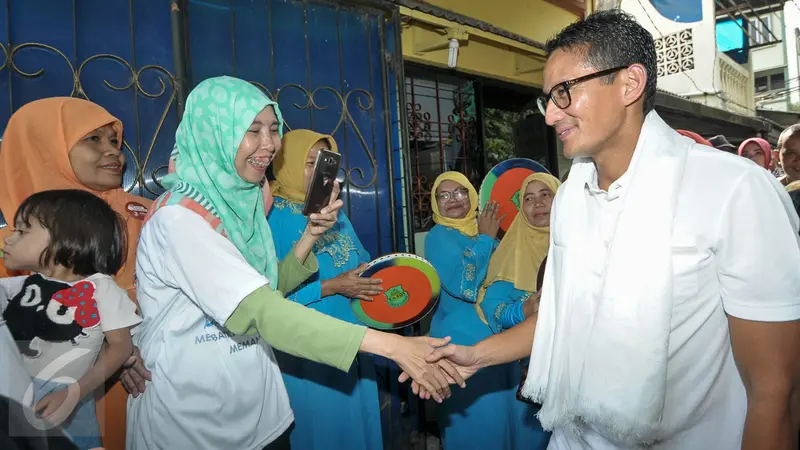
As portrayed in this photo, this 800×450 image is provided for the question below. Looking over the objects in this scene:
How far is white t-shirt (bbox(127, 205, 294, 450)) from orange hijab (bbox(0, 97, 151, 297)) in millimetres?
640

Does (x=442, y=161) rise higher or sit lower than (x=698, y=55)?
lower

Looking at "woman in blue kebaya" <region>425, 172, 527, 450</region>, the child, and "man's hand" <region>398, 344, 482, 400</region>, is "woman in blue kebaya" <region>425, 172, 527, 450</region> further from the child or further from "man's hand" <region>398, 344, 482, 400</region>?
the child

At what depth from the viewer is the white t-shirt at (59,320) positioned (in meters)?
1.54

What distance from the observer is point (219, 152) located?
167 centimetres

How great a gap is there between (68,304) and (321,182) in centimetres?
99

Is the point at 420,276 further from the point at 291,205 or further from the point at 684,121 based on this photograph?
the point at 684,121

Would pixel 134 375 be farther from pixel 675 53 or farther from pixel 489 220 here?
pixel 675 53

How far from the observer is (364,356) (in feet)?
8.98

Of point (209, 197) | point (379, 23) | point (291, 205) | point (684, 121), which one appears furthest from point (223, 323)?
point (684, 121)

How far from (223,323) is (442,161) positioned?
346 centimetres

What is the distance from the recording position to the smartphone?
205cm

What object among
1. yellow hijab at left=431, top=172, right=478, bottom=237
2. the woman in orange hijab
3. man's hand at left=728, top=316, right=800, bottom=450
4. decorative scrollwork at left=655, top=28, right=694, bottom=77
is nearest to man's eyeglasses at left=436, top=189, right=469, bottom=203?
yellow hijab at left=431, top=172, right=478, bottom=237

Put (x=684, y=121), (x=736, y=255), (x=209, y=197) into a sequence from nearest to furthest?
(x=736, y=255), (x=209, y=197), (x=684, y=121)

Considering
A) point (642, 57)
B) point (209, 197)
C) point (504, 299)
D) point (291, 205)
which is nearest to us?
point (642, 57)
